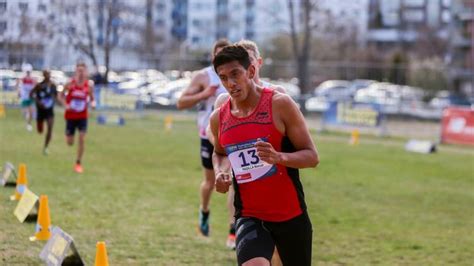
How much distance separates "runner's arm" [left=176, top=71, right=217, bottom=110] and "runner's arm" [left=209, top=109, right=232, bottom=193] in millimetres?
3238

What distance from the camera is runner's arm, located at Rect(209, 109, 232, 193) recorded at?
5.42m

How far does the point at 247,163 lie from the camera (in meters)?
Answer: 5.34

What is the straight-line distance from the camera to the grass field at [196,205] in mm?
9070

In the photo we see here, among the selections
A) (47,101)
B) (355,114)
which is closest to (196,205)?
(47,101)

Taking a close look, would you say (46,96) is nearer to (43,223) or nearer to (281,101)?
(43,223)

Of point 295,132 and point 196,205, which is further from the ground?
point 295,132

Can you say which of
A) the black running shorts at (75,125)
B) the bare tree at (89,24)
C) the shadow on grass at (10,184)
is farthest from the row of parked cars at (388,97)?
the shadow on grass at (10,184)

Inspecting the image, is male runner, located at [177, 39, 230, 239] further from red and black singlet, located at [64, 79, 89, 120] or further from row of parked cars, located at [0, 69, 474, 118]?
row of parked cars, located at [0, 69, 474, 118]

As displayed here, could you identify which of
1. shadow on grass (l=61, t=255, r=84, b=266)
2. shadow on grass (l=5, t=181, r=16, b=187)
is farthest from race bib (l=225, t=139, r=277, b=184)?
shadow on grass (l=5, t=181, r=16, b=187)

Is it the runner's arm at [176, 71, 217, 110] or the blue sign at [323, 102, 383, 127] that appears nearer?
the runner's arm at [176, 71, 217, 110]

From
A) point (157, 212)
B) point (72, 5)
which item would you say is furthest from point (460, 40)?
point (157, 212)

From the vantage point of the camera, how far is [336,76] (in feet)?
175

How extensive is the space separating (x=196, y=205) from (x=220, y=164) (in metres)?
6.88

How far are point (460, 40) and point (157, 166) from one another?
62184 millimetres
